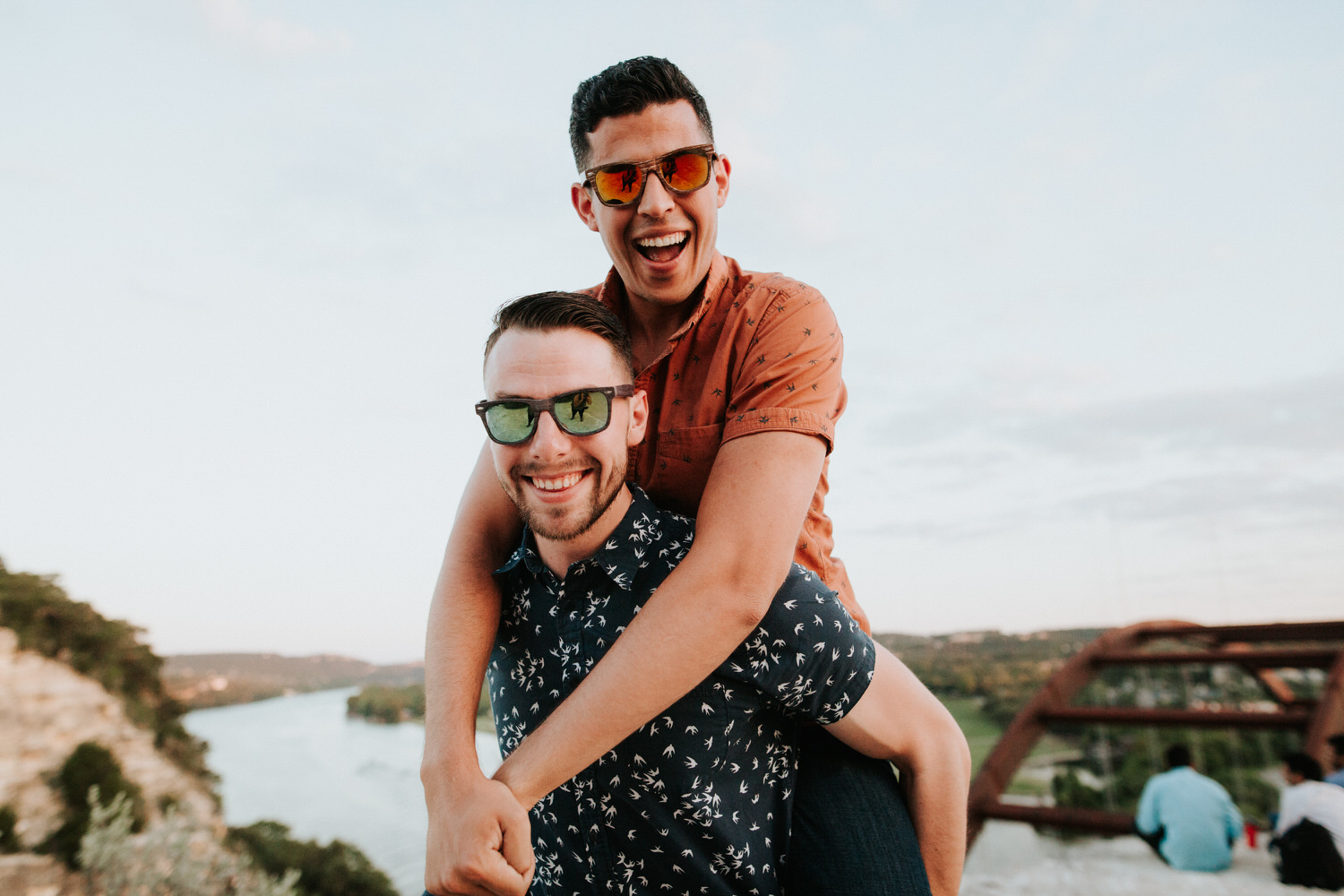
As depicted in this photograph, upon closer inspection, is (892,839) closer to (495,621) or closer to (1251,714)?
(495,621)

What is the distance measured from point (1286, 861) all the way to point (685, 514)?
8056mm

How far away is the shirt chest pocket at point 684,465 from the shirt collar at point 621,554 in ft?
0.47

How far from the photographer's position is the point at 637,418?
1.80 metres

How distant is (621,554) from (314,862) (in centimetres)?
548

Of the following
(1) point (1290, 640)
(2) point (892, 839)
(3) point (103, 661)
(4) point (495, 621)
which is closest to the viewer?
(2) point (892, 839)

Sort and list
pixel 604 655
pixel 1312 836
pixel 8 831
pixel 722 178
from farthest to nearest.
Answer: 1. pixel 1312 836
2. pixel 8 831
3. pixel 722 178
4. pixel 604 655

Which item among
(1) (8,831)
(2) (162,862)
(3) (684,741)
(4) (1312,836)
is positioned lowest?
(4) (1312,836)

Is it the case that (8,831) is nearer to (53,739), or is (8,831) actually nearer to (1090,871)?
(53,739)

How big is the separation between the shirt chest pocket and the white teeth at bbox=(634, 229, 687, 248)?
0.48 metres

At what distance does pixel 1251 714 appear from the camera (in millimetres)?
8031

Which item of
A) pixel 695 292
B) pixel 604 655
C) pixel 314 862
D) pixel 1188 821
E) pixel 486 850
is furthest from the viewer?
pixel 1188 821

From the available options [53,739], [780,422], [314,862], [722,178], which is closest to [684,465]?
[780,422]

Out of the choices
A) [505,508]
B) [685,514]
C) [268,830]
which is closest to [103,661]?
[268,830]

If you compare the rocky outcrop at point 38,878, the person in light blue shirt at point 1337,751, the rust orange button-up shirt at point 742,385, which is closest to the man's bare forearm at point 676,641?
the rust orange button-up shirt at point 742,385
